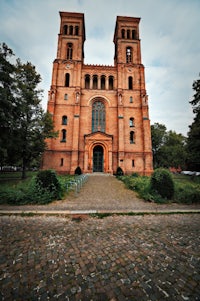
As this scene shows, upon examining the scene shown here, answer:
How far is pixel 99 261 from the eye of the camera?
259 cm

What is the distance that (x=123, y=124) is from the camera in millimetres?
22797

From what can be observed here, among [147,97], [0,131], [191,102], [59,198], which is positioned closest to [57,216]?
[59,198]

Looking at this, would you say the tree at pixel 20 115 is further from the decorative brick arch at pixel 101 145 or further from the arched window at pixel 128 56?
the arched window at pixel 128 56

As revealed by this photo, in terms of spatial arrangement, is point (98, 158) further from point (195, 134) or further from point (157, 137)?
point (157, 137)

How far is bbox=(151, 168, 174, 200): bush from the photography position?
7.57 meters

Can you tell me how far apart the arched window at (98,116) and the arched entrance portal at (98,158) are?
11.2ft

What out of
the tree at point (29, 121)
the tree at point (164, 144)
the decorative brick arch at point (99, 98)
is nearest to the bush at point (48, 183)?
the tree at point (29, 121)

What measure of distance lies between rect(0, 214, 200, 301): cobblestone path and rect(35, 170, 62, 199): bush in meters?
2.79

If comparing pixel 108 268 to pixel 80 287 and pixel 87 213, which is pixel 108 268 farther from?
pixel 87 213

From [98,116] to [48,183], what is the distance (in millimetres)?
18875

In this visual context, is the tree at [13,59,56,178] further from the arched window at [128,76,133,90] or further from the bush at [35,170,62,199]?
the arched window at [128,76,133,90]

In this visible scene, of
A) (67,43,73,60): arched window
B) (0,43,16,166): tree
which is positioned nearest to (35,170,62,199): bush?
(0,43,16,166): tree

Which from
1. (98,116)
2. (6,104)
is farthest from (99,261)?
(98,116)

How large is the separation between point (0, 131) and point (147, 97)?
22.5 meters
